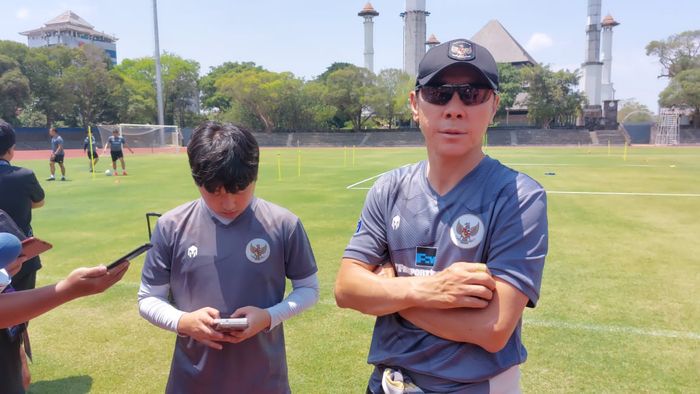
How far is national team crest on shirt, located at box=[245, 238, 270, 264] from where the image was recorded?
2.41m

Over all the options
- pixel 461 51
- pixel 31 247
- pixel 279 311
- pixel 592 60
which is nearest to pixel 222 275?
pixel 279 311

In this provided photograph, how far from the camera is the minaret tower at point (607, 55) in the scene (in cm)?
8038

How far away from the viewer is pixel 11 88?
53.5 m

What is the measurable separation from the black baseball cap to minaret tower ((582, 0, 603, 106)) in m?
77.7

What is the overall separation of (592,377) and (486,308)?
293 centimetres

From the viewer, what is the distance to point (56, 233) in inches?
388

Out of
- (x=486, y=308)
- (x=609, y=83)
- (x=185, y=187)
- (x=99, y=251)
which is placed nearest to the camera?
(x=486, y=308)

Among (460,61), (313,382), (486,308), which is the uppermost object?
(460,61)

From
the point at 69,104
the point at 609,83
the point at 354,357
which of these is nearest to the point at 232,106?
the point at 69,104

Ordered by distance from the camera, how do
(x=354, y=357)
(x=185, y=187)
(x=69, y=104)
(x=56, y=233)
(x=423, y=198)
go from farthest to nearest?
(x=69, y=104) < (x=185, y=187) < (x=56, y=233) < (x=354, y=357) < (x=423, y=198)

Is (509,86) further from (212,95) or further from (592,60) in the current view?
(212,95)

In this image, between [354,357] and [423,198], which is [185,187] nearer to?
[354,357]

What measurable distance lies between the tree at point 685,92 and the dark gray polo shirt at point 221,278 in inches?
2582

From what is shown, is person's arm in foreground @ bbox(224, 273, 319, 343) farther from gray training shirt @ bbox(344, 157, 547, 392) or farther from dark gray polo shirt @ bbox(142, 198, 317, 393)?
gray training shirt @ bbox(344, 157, 547, 392)
